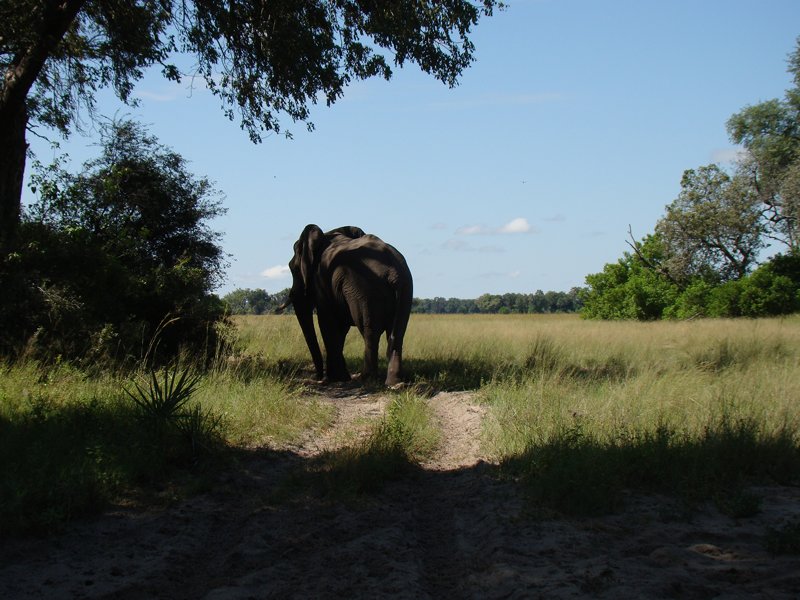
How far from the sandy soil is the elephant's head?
7857mm

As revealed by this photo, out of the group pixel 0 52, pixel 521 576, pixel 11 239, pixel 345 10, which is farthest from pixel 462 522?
pixel 0 52

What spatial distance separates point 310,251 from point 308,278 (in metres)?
0.51

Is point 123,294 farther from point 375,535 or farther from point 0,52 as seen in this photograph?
point 375,535

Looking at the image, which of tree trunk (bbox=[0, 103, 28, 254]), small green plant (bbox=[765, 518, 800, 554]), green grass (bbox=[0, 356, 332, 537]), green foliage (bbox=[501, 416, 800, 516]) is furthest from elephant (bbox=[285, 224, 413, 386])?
small green plant (bbox=[765, 518, 800, 554])

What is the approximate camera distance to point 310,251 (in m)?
13.9

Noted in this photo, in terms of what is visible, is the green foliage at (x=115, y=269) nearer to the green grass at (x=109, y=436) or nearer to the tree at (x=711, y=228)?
the green grass at (x=109, y=436)

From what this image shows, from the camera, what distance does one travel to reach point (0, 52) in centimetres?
1334

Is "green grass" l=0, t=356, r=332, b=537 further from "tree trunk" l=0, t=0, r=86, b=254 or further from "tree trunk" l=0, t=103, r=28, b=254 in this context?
"tree trunk" l=0, t=0, r=86, b=254

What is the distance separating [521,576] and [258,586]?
4.88ft

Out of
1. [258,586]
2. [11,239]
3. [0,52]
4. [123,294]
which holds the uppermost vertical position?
[0,52]

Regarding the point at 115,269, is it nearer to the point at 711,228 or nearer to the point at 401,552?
the point at 401,552

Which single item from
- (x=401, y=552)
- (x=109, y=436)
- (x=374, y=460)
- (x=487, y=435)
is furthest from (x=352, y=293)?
(x=401, y=552)

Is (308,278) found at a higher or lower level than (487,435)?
higher

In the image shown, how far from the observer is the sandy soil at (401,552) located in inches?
162
